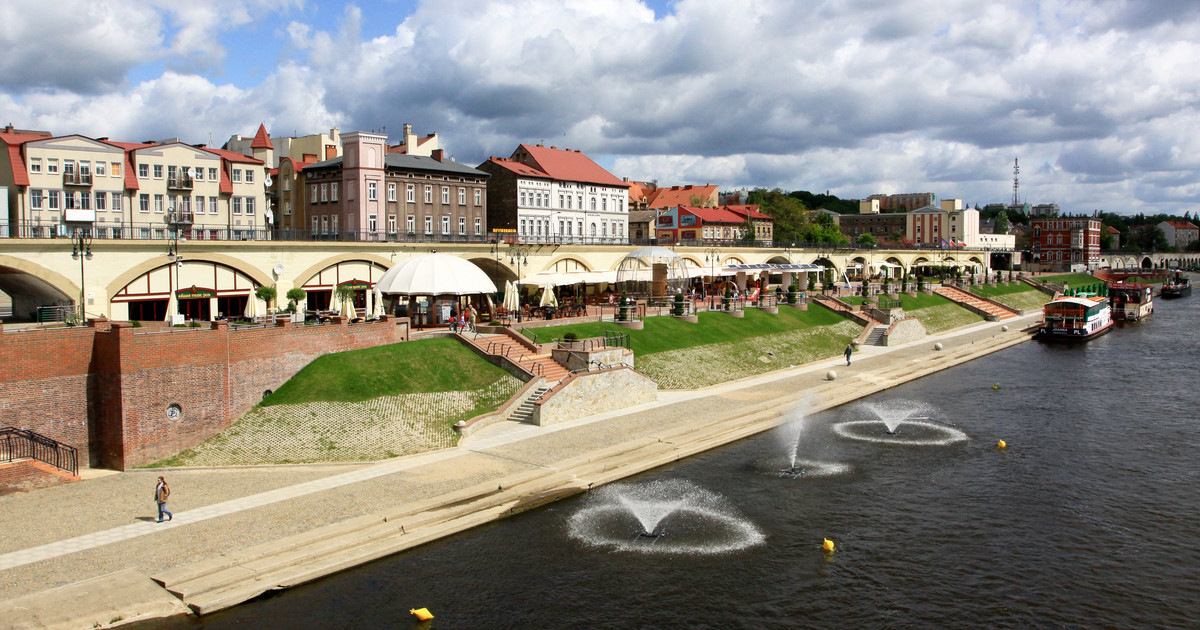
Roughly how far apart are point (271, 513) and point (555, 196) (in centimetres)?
5857

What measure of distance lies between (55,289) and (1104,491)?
153ft

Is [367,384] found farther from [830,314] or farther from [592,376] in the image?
[830,314]

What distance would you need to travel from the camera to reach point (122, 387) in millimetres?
28984

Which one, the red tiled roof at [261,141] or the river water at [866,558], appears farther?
the red tiled roof at [261,141]

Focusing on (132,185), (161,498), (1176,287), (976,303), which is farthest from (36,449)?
(1176,287)

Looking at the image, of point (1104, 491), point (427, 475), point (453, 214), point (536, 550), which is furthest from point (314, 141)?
point (1104, 491)

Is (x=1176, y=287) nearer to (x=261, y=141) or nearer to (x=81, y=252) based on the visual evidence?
(x=261, y=141)

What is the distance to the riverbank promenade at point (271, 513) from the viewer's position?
768 inches

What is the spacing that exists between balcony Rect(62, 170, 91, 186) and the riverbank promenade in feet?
99.8

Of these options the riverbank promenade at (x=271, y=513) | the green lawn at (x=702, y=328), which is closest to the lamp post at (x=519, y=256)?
the green lawn at (x=702, y=328)

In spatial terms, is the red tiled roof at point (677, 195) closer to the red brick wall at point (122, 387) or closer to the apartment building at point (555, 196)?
Result: the apartment building at point (555, 196)

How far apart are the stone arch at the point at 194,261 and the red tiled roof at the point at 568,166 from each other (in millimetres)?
36586

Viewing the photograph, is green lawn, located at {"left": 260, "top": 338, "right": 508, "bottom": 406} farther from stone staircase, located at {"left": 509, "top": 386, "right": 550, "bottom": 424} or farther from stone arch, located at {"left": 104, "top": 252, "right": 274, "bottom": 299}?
stone arch, located at {"left": 104, "top": 252, "right": 274, "bottom": 299}

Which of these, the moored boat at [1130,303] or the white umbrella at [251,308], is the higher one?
the white umbrella at [251,308]
